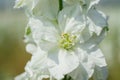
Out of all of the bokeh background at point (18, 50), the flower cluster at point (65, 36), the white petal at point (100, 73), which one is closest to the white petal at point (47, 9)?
the flower cluster at point (65, 36)

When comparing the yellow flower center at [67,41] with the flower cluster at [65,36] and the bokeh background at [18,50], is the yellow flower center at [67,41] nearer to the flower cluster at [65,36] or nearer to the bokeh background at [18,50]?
the flower cluster at [65,36]

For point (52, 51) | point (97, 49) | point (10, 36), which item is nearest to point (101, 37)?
point (97, 49)

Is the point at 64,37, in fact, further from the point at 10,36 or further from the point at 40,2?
the point at 10,36

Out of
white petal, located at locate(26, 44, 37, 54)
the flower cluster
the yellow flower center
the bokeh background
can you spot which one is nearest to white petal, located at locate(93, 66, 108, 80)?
the flower cluster

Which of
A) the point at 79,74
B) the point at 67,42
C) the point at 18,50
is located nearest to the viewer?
the point at 79,74

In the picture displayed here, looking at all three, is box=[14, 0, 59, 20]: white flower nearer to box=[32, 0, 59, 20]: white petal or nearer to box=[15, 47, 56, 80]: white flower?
box=[32, 0, 59, 20]: white petal

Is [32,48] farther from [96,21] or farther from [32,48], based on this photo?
[96,21]

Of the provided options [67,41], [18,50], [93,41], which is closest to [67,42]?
[67,41]
